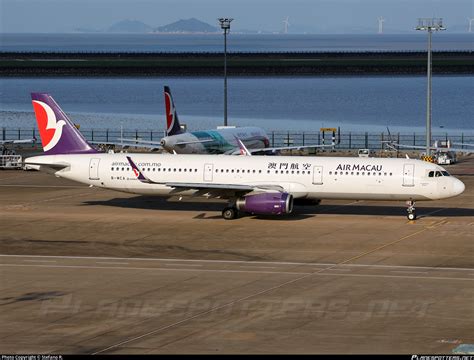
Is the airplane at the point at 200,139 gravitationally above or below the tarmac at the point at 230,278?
above

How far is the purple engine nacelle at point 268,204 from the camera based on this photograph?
194 feet

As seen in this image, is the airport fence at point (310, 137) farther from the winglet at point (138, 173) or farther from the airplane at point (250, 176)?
the winglet at point (138, 173)

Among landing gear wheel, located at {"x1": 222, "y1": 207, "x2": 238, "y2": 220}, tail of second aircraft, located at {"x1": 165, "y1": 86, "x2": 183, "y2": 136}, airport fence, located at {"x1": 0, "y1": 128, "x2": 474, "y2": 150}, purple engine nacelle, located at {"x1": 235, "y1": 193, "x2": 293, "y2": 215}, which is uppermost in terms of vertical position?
tail of second aircraft, located at {"x1": 165, "y1": 86, "x2": 183, "y2": 136}

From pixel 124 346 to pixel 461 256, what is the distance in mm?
22103

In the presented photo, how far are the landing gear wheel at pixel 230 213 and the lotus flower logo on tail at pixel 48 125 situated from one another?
12.2 metres

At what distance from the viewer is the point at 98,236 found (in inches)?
2200

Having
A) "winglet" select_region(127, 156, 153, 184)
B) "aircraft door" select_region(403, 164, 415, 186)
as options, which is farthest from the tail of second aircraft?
"aircraft door" select_region(403, 164, 415, 186)

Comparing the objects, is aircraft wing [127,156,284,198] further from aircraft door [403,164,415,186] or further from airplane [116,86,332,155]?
airplane [116,86,332,155]

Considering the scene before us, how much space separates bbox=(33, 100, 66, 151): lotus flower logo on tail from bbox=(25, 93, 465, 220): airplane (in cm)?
9

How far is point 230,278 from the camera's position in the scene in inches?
1766

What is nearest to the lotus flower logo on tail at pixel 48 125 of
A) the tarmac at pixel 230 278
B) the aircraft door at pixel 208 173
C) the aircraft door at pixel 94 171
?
the aircraft door at pixel 94 171

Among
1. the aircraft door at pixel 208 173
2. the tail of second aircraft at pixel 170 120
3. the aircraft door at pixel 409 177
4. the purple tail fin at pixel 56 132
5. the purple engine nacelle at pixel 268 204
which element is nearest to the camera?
the purple engine nacelle at pixel 268 204

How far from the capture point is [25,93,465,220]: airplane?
6000 centimetres

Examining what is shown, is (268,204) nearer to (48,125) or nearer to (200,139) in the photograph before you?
(48,125)
